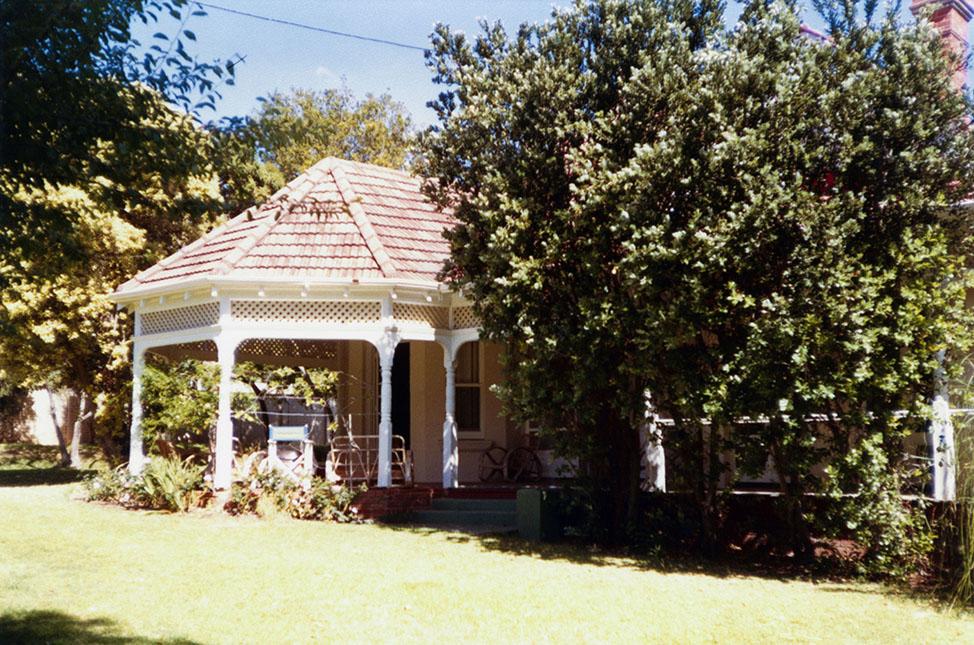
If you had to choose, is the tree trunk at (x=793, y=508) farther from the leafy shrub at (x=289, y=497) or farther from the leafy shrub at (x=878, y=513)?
the leafy shrub at (x=289, y=497)

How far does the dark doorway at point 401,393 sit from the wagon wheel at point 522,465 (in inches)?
81.5

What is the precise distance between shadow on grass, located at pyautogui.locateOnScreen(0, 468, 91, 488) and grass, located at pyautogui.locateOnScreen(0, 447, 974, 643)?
32.0 ft

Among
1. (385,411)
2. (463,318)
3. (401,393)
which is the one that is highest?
(463,318)

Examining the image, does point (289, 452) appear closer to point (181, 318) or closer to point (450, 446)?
point (450, 446)

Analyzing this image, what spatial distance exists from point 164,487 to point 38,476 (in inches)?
421

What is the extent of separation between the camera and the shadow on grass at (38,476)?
20.9 metres

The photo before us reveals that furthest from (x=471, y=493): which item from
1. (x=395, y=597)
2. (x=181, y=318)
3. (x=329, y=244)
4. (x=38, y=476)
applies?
(x=38, y=476)

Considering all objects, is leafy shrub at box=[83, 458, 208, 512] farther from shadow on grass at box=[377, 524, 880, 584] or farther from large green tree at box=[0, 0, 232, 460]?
large green tree at box=[0, 0, 232, 460]

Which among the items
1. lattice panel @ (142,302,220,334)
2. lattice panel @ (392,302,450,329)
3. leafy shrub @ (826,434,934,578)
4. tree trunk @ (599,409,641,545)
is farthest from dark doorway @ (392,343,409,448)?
leafy shrub @ (826,434,934,578)

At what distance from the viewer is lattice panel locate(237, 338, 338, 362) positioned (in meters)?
19.8

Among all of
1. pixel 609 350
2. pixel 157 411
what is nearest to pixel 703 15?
pixel 609 350

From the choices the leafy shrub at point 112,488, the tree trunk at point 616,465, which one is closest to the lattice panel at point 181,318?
the leafy shrub at point 112,488

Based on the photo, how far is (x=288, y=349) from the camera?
792 inches

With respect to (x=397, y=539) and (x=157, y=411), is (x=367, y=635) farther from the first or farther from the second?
(x=157, y=411)
